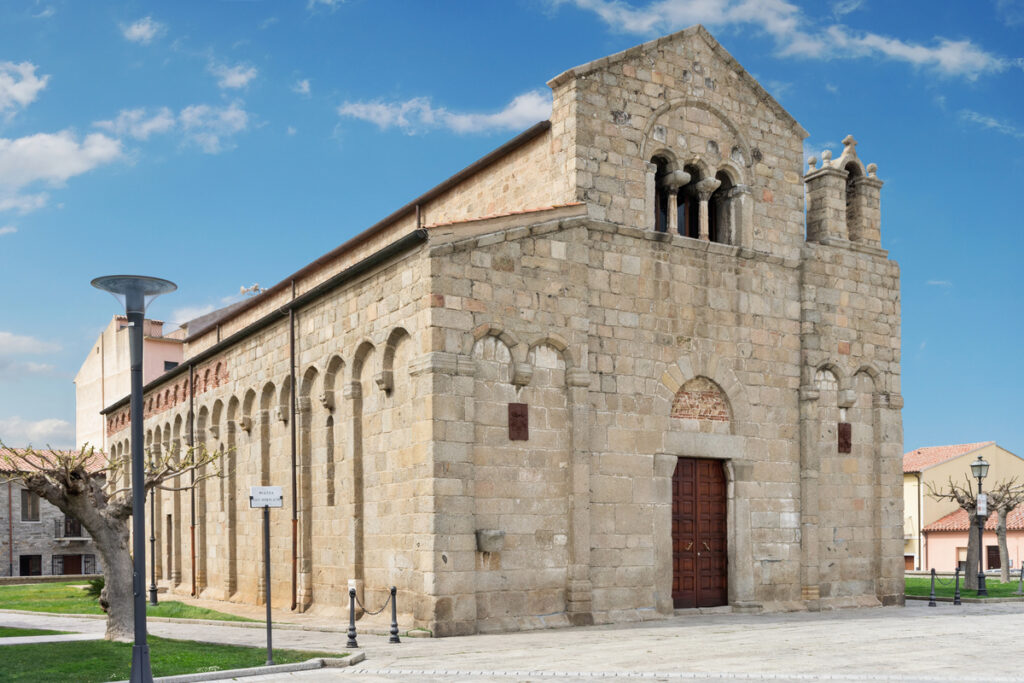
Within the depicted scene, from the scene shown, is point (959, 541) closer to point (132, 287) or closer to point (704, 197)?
point (704, 197)

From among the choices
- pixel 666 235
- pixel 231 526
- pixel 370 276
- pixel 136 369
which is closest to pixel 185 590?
pixel 231 526

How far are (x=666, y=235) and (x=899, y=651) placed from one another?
30.1ft

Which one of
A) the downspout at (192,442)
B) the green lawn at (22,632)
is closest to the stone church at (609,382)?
the green lawn at (22,632)

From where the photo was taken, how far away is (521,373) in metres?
18.6

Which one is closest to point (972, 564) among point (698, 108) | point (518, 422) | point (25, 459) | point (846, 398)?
point (846, 398)

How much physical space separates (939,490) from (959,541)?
160 inches

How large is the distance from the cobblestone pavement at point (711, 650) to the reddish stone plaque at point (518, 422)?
11.0ft

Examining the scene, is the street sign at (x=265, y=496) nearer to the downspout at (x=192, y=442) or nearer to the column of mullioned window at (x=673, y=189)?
the column of mullioned window at (x=673, y=189)

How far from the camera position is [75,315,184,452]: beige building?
55.6 meters

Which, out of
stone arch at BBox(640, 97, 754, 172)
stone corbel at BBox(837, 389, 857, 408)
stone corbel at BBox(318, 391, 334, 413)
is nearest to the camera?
stone arch at BBox(640, 97, 754, 172)

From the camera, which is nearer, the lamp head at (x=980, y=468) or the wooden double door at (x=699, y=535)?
the wooden double door at (x=699, y=535)

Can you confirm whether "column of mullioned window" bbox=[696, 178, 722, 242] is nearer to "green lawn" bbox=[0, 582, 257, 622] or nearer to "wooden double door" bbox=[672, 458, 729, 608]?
"wooden double door" bbox=[672, 458, 729, 608]

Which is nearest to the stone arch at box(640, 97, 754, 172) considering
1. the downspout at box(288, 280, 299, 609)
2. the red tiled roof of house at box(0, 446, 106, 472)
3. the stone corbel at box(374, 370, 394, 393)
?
the stone corbel at box(374, 370, 394, 393)

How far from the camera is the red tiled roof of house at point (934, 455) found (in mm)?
59906
